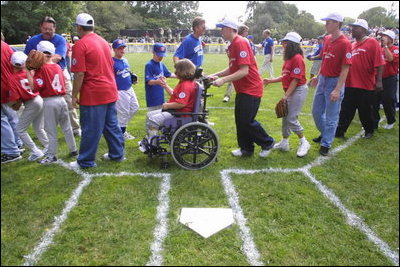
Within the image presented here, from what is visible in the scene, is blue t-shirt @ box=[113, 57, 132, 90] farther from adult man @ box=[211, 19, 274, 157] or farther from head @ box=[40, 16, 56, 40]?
adult man @ box=[211, 19, 274, 157]

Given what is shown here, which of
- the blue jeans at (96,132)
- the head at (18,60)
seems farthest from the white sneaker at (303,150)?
the head at (18,60)

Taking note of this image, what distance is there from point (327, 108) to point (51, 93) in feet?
13.6

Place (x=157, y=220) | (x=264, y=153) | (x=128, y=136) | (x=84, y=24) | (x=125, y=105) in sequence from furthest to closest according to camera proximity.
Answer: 1. (x=128, y=136)
2. (x=125, y=105)
3. (x=264, y=153)
4. (x=84, y=24)
5. (x=157, y=220)

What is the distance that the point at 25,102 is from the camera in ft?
15.2

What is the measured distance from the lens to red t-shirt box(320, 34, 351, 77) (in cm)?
475

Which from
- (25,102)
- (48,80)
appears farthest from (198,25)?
(25,102)

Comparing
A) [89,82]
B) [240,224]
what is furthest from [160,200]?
[89,82]

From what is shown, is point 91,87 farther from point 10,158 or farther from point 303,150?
point 303,150

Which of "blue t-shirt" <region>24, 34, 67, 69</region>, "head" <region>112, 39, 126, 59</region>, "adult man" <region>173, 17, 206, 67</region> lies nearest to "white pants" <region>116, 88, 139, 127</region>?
"head" <region>112, 39, 126, 59</region>

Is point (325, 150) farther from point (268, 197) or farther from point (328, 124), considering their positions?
point (268, 197)

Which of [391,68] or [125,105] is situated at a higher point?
[391,68]

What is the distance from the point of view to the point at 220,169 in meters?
4.74

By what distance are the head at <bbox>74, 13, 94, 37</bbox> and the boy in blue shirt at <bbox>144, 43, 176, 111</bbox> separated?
1338mm

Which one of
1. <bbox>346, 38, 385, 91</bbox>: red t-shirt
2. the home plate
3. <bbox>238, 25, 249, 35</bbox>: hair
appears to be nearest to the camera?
the home plate
